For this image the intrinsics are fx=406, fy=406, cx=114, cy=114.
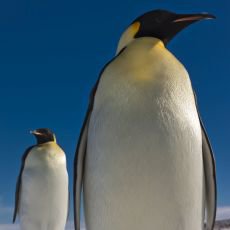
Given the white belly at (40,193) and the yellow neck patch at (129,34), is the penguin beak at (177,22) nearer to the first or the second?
the yellow neck patch at (129,34)

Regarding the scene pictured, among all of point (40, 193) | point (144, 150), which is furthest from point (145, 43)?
point (40, 193)

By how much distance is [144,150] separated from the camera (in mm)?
2779

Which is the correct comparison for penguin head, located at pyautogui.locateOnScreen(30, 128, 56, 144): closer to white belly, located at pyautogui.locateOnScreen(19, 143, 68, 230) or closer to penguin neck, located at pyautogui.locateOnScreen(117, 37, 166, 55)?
white belly, located at pyautogui.locateOnScreen(19, 143, 68, 230)

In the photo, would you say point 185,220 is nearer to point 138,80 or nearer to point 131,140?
point 131,140

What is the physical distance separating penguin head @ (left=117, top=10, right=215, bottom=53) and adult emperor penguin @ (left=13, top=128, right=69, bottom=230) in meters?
5.87

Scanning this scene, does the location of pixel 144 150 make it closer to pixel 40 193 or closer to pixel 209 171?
pixel 209 171

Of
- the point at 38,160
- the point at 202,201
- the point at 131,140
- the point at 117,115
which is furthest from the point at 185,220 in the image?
the point at 38,160

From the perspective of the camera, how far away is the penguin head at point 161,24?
11.9ft

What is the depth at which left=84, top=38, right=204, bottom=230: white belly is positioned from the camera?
275cm

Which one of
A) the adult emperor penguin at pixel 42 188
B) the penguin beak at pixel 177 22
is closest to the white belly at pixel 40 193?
the adult emperor penguin at pixel 42 188

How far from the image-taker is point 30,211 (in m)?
8.90

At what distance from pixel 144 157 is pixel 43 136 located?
7.82 m

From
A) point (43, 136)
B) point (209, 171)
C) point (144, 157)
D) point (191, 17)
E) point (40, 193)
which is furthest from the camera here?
point (43, 136)

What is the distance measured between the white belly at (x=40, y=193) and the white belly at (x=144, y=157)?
6029 mm
